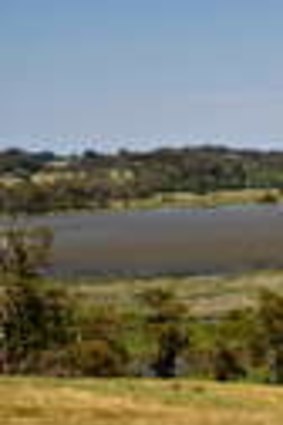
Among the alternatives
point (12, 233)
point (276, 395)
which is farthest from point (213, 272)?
point (276, 395)

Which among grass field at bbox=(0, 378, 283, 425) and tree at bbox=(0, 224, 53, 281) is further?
tree at bbox=(0, 224, 53, 281)

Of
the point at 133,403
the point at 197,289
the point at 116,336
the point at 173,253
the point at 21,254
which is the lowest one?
the point at 116,336

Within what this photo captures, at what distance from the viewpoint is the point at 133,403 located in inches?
814

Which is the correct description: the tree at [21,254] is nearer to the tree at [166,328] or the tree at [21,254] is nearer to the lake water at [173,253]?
the tree at [166,328]

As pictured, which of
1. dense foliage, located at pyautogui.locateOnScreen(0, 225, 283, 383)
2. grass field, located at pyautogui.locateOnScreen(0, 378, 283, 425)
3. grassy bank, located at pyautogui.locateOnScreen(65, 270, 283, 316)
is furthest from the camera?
grassy bank, located at pyautogui.locateOnScreen(65, 270, 283, 316)

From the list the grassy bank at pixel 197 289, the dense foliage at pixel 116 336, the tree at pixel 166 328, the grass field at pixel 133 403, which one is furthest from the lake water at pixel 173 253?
the grass field at pixel 133 403

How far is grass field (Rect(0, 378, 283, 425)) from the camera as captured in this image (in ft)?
64.0

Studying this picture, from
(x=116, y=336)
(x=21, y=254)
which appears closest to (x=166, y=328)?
(x=116, y=336)

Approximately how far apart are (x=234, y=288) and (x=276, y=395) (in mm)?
71861

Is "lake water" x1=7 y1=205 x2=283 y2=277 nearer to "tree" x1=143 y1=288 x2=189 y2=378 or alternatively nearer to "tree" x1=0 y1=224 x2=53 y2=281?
"tree" x1=143 y1=288 x2=189 y2=378

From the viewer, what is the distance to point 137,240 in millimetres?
184625

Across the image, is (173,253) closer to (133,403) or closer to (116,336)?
(116,336)

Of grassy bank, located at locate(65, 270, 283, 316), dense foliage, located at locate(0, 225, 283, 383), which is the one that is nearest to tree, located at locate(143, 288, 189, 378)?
dense foliage, located at locate(0, 225, 283, 383)

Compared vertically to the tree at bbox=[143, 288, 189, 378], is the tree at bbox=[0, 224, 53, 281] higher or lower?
higher
